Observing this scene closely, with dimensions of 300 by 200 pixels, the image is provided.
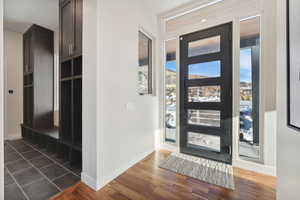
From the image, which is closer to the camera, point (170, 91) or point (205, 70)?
point (205, 70)

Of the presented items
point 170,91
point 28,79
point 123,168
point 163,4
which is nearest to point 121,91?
point 123,168

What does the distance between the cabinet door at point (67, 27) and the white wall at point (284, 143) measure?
249 cm

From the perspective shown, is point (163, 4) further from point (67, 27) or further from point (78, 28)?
point (67, 27)

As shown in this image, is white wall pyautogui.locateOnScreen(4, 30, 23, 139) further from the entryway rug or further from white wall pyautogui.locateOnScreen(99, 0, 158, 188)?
the entryway rug

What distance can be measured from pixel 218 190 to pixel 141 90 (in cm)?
191

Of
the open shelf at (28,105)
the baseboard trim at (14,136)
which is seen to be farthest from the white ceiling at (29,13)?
the baseboard trim at (14,136)

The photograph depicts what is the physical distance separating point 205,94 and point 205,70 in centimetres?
45

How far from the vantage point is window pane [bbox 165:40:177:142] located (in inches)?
108

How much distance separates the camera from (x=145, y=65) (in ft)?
8.80

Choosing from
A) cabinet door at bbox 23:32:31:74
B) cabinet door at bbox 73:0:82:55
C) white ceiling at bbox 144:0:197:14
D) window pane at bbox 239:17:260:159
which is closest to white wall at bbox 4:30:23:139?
cabinet door at bbox 23:32:31:74

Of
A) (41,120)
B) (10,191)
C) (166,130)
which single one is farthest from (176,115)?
(41,120)

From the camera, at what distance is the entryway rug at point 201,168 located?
5.69 ft

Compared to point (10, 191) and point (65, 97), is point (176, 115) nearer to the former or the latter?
point (65, 97)

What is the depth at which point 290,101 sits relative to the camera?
833mm
